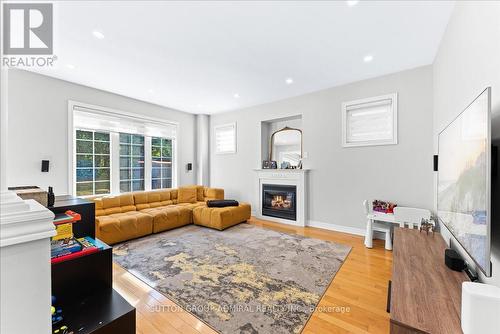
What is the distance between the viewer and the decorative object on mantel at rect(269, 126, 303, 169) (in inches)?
191

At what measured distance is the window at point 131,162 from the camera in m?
4.78

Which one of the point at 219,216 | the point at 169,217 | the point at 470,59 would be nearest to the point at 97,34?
the point at 169,217

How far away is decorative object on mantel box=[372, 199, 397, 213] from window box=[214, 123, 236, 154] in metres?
3.58

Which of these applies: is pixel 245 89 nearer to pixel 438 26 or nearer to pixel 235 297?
pixel 438 26

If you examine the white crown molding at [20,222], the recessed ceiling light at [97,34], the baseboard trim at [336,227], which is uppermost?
the recessed ceiling light at [97,34]

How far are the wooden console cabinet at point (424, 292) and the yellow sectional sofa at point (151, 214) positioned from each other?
3.09 metres

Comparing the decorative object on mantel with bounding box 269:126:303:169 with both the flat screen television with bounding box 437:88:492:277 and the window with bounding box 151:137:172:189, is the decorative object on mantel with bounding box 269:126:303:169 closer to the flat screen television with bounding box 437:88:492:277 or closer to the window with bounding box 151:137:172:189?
the window with bounding box 151:137:172:189

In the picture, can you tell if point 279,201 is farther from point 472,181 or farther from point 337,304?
point 472,181

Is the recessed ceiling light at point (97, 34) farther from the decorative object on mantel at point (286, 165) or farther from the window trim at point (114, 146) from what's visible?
the decorative object on mantel at point (286, 165)

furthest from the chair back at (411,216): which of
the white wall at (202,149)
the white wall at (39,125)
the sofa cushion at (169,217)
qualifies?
the white wall at (39,125)

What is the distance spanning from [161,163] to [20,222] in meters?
5.27

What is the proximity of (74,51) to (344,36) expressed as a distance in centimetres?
361

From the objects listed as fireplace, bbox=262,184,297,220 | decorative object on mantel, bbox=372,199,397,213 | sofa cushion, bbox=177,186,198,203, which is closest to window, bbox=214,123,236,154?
sofa cushion, bbox=177,186,198,203

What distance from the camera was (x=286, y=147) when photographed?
16.7 feet
